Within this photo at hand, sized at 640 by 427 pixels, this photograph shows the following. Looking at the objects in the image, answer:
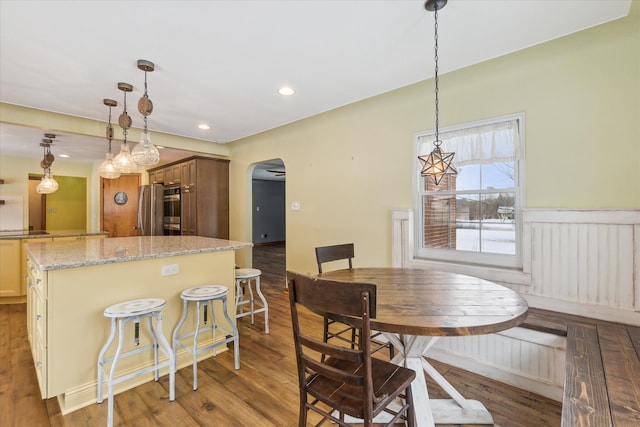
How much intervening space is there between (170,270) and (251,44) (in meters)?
1.85

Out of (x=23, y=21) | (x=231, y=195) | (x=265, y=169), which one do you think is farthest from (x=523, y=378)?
(x=265, y=169)

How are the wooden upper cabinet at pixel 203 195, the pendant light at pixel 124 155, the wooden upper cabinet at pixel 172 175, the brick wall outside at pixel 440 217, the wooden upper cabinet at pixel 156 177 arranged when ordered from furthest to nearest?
the wooden upper cabinet at pixel 156 177
the wooden upper cabinet at pixel 172 175
the wooden upper cabinet at pixel 203 195
the brick wall outside at pixel 440 217
the pendant light at pixel 124 155

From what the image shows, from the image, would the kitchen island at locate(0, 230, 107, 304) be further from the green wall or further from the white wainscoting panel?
the white wainscoting panel

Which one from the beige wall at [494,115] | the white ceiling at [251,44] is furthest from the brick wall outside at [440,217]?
the white ceiling at [251,44]

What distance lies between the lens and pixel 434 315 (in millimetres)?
1337

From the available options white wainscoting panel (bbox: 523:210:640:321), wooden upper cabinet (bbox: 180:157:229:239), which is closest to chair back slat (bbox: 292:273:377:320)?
white wainscoting panel (bbox: 523:210:640:321)

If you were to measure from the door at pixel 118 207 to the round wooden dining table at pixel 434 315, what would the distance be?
19.9 feet

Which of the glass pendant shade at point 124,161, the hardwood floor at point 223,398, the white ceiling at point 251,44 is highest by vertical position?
the white ceiling at point 251,44

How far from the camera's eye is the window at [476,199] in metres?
2.46

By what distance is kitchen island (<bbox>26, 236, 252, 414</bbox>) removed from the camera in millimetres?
1877

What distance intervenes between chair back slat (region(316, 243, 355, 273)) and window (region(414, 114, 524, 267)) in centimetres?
88

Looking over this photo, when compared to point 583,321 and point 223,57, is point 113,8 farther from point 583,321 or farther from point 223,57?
point 583,321

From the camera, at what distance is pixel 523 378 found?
2.08 metres

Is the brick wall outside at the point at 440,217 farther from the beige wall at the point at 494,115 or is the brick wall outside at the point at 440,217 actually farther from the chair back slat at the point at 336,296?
the chair back slat at the point at 336,296
